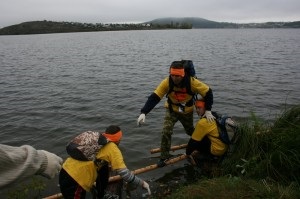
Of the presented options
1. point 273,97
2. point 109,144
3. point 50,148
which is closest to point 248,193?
point 109,144

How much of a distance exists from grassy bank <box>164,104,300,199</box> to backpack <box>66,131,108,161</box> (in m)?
1.58

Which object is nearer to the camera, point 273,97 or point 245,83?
point 273,97

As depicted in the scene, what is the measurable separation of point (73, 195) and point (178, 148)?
3627 millimetres

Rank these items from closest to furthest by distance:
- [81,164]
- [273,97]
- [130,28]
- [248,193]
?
[248,193]
[81,164]
[273,97]
[130,28]

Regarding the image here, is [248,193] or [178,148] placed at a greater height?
[248,193]

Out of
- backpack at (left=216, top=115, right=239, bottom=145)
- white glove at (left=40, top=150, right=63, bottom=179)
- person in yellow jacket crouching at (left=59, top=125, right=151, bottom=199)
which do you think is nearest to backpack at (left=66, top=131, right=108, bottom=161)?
person in yellow jacket crouching at (left=59, top=125, right=151, bottom=199)

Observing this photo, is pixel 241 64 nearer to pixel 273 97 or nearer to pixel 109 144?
pixel 273 97

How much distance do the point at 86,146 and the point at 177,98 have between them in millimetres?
3186

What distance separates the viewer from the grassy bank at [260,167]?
5270 mm

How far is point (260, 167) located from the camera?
6.30 metres

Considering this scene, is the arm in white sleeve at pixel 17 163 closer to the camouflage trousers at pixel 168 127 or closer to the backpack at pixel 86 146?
the backpack at pixel 86 146

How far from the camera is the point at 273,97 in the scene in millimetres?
15320

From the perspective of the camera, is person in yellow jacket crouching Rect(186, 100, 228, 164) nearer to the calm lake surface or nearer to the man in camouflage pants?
the man in camouflage pants

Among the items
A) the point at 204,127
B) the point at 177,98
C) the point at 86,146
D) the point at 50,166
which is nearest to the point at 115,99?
the point at 177,98
